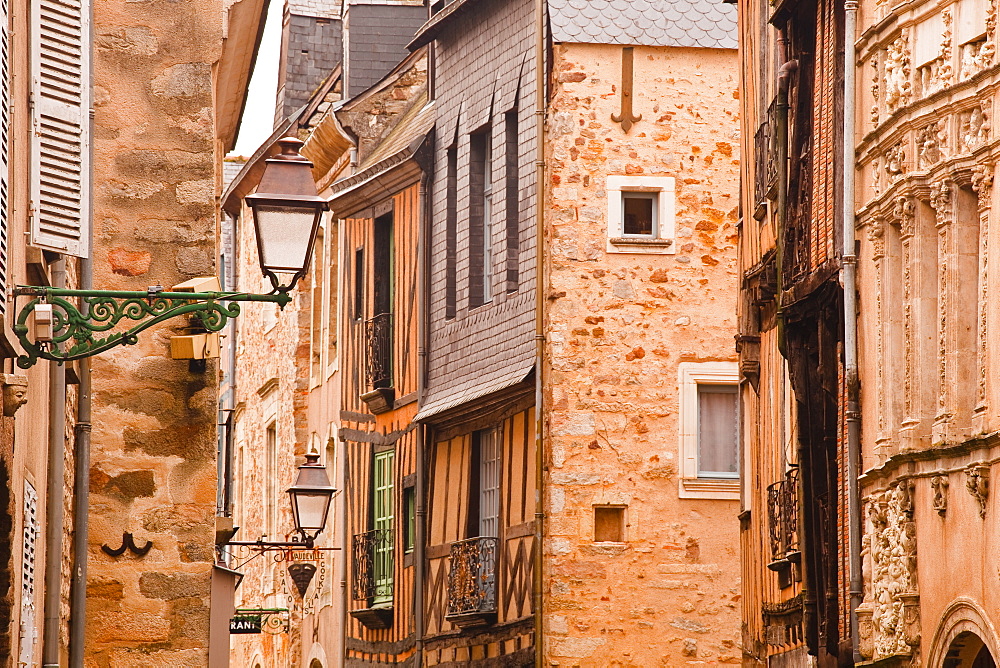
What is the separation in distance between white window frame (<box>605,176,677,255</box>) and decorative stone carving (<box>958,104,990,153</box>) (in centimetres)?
721

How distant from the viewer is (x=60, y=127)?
320 inches

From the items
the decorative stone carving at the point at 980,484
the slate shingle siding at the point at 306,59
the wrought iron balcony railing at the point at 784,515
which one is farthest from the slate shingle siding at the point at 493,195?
the decorative stone carving at the point at 980,484

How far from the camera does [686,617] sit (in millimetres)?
17719

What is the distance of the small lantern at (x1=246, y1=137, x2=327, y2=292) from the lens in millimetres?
7766

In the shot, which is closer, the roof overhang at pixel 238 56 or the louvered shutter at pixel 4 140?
the louvered shutter at pixel 4 140

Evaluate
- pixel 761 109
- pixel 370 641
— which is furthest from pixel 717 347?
pixel 370 641

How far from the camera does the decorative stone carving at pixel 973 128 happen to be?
10.7 metres

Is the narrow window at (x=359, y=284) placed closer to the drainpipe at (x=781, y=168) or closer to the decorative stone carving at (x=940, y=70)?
the drainpipe at (x=781, y=168)

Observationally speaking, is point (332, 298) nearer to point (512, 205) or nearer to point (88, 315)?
point (512, 205)

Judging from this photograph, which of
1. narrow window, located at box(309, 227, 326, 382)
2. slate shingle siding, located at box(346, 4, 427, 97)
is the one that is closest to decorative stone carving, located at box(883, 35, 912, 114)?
slate shingle siding, located at box(346, 4, 427, 97)

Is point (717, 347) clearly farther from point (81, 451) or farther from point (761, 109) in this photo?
point (81, 451)

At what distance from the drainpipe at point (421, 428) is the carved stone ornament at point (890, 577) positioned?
921 centimetres

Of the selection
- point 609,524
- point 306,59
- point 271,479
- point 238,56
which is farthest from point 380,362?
point 306,59

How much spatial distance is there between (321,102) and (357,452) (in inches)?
206
